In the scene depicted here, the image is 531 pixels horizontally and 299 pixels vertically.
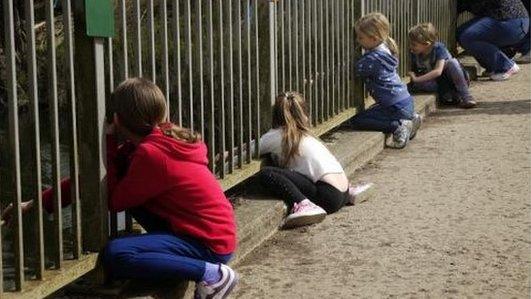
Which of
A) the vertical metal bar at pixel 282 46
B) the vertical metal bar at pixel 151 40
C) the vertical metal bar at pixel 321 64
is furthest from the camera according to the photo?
the vertical metal bar at pixel 321 64

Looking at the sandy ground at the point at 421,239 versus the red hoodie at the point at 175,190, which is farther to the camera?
the sandy ground at the point at 421,239

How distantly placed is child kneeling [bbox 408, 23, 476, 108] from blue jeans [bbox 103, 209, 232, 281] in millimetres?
5539

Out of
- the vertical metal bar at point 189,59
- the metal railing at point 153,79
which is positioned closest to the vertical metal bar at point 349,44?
the metal railing at point 153,79

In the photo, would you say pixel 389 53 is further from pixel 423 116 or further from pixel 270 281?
pixel 270 281

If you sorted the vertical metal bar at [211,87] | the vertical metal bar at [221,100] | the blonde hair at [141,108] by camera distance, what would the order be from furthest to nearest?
the vertical metal bar at [221,100], the vertical metal bar at [211,87], the blonde hair at [141,108]

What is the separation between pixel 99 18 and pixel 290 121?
2042 millimetres

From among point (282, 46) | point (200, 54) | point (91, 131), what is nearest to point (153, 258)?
point (91, 131)

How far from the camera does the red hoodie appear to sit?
3.95 meters

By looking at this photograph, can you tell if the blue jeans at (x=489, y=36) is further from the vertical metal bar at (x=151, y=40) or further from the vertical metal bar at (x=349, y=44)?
the vertical metal bar at (x=151, y=40)

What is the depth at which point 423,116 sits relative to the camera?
354 inches

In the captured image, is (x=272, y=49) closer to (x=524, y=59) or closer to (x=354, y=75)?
(x=354, y=75)

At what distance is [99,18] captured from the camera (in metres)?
3.78

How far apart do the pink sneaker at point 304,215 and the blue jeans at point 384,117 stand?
7.65 feet

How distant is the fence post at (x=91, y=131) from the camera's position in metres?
3.78
